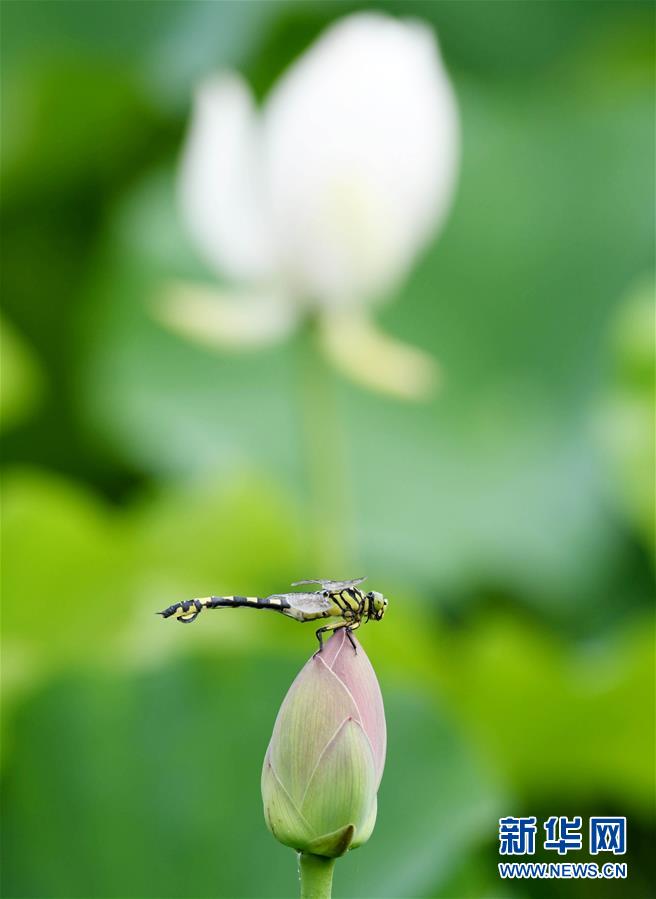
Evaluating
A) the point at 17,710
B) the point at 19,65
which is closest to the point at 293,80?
the point at 17,710

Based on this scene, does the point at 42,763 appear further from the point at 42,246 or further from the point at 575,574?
the point at 42,246

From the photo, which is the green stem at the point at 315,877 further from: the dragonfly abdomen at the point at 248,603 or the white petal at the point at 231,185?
the white petal at the point at 231,185

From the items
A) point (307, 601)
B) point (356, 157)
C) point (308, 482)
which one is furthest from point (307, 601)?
point (308, 482)

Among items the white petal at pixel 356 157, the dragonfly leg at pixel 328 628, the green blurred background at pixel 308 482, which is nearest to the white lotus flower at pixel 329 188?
the white petal at pixel 356 157

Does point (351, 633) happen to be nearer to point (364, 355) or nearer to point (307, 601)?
point (307, 601)

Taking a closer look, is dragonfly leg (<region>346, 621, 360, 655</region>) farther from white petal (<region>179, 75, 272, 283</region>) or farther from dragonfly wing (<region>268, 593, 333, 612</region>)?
white petal (<region>179, 75, 272, 283</region>)
